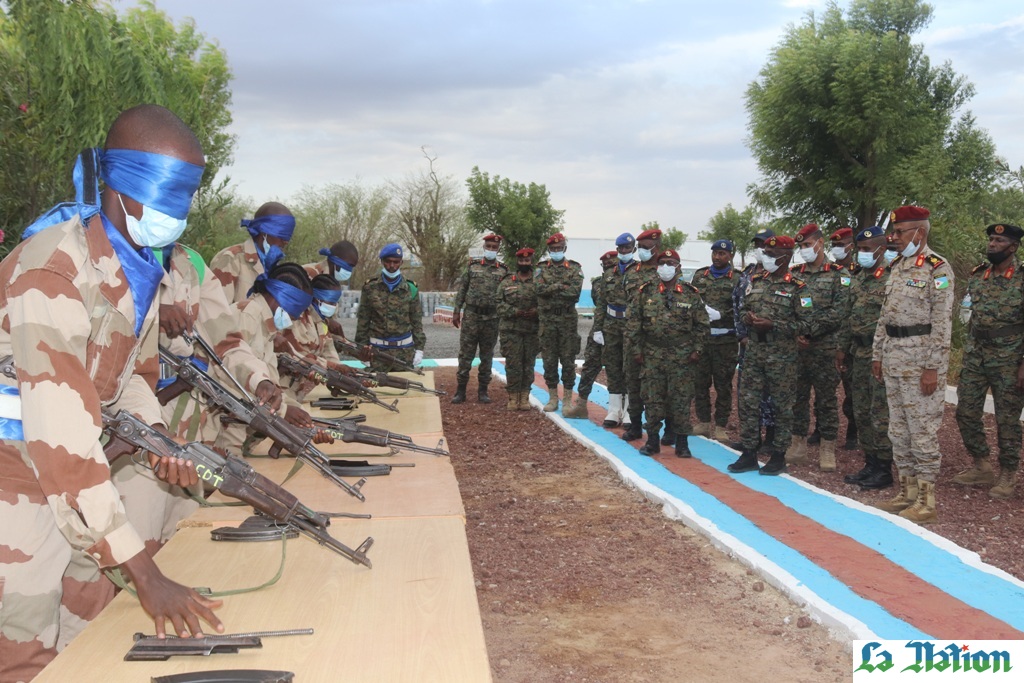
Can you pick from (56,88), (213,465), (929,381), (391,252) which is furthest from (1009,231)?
(56,88)

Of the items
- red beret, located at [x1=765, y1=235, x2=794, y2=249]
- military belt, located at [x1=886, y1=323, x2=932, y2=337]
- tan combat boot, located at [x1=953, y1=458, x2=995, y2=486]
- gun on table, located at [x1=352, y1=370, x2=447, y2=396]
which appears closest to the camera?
military belt, located at [x1=886, y1=323, x2=932, y2=337]

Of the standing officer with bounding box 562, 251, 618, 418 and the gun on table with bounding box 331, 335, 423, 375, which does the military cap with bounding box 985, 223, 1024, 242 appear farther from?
the gun on table with bounding box 331, 335, 423, 375

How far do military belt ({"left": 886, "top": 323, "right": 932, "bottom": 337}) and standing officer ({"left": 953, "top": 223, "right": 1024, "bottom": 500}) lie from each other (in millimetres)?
841

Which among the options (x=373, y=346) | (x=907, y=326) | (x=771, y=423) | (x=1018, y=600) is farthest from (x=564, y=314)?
(x=1018, y=600)

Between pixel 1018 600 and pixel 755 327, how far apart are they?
3122 millimetres

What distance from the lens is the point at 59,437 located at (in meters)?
2.00

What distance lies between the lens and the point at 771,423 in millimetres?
7766

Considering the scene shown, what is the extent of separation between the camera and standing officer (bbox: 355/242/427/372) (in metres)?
9.78

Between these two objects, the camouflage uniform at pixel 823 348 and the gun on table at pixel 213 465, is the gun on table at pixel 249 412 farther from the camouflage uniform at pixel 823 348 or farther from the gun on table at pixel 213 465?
the camouflage uniform at pixel 823 348

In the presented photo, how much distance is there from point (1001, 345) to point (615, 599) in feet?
12.0

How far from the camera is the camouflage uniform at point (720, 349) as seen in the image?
334 inches

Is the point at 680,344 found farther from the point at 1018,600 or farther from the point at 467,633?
the point at 467,633

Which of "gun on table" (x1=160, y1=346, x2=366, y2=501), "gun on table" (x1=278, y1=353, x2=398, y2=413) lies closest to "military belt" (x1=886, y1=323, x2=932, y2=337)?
"gun on table" (x1=278, y1=353, x2=398, y2=413)

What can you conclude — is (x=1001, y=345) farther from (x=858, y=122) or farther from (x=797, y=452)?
(x=858, y=122)
